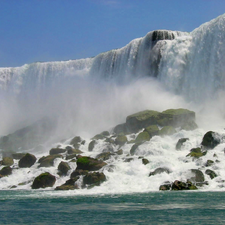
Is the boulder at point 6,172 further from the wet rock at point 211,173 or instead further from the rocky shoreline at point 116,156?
the wet rock at point 211,173

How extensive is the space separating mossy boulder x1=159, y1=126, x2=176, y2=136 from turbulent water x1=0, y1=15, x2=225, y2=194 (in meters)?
0.57

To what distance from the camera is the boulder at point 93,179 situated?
19.0m

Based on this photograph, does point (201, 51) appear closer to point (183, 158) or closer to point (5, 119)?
point (183, 158)

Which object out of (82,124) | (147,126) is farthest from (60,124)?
(147,126)

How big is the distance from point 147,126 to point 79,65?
25.2 m

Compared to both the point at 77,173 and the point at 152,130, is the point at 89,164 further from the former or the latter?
the point at 152,130

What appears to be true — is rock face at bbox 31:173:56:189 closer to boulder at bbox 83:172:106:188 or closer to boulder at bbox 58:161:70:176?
boulder at bbox 58:161:70:176

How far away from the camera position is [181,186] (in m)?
16.6

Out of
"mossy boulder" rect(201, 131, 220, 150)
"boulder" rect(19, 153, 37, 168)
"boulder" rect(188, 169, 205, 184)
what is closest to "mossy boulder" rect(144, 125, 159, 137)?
"mossy boulder" rect(201, 131, 220, 150)

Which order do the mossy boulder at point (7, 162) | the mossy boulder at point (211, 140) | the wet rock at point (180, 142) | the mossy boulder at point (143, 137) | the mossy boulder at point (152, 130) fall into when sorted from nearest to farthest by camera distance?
1. the mossy boulder at point (211, 140)
2. the wet rock at point (180, 142)
3. the mossy boulder at point (143, 137)
4. the mossy boulder at point (152, 130)
5. the mossy boulder at point (7, 162)

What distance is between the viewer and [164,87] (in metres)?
38.0

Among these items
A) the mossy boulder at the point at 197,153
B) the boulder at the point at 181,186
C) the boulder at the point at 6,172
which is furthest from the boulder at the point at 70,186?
the boulder at the point at 6,172

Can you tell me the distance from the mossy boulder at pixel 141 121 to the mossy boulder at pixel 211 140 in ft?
25.3

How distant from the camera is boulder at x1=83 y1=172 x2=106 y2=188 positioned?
1904cm
